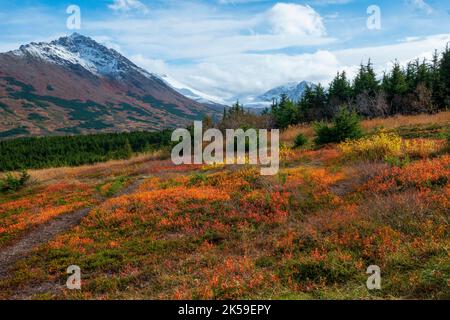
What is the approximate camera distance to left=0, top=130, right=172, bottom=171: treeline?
2889 inches

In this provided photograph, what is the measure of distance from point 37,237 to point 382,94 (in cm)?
4566

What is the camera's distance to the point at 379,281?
8.04 m

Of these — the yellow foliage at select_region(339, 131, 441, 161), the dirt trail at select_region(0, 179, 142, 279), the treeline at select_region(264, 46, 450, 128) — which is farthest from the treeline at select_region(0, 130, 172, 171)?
the yellow foliage at select_region(339, 131, 441, 161)

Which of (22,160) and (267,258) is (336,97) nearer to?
(267,258)

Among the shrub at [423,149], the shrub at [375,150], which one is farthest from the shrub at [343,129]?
the shrub at [423,149]

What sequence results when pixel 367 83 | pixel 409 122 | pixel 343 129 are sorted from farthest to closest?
1. pixel 367 83
2. pixel 409 122
3. pixel 343 129

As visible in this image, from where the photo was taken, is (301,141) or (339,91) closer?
(301,141)

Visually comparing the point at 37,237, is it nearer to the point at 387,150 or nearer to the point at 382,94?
the point at 387,150

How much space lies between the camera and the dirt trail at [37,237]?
43.5 feet

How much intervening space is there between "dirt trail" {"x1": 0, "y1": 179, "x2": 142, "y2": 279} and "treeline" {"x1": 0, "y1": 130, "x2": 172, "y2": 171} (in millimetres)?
50998

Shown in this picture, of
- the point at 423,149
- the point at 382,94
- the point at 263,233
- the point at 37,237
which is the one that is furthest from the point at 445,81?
the point at 37,237

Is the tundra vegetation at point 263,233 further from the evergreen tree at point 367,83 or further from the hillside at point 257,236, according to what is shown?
the evergreen tree at point 367,83

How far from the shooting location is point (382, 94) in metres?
48.0
